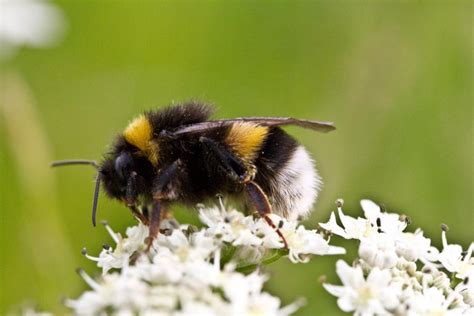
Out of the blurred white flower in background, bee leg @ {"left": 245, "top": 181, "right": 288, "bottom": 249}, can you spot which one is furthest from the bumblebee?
the blurred white flower in background

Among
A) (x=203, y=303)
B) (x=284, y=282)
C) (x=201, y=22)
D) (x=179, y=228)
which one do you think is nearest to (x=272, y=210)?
(x=179, y=228)

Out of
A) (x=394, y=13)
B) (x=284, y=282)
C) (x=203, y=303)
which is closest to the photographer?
(x=203, y=303)

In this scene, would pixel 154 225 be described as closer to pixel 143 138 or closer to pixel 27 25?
pixel 143 138

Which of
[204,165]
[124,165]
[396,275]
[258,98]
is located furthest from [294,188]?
[258,98]

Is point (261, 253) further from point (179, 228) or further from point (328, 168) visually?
point (328, 168)

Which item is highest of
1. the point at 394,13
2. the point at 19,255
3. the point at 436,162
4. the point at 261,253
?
the point at 394,13

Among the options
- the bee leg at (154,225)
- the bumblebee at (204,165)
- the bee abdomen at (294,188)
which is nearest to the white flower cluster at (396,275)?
the bee abdomen at (294,188)

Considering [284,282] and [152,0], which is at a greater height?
[152,0]
